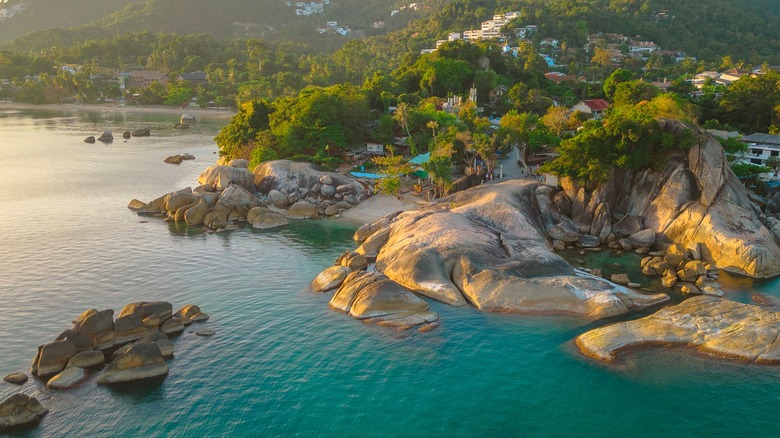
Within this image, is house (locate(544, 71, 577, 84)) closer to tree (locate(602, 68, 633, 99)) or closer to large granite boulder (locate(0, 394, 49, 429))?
tree (locate(602, 68, 633, 99))

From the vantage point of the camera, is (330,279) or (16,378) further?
(330,279)

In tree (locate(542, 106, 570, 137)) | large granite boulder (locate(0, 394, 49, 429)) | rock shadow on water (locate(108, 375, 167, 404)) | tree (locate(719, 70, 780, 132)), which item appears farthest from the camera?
tree (locate(719, 70, 780, 132))

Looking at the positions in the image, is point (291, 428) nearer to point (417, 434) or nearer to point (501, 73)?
point (417, 434)

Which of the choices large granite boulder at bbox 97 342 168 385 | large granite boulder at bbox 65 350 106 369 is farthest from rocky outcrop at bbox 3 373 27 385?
large granite boulder at bbox 97 342 168 385

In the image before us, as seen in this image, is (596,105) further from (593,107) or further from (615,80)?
(615,80)

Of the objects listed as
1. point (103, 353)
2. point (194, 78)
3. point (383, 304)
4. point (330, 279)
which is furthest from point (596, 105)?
point (194, 78)

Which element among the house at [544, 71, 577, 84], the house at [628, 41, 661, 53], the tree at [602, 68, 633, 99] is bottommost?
the tree at [602, 68, 633, 99]

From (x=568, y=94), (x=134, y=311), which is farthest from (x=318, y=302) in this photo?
(x=568, y=94)

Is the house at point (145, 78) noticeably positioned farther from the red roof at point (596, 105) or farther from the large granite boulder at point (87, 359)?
the large granite boulder at point (87, 359)
